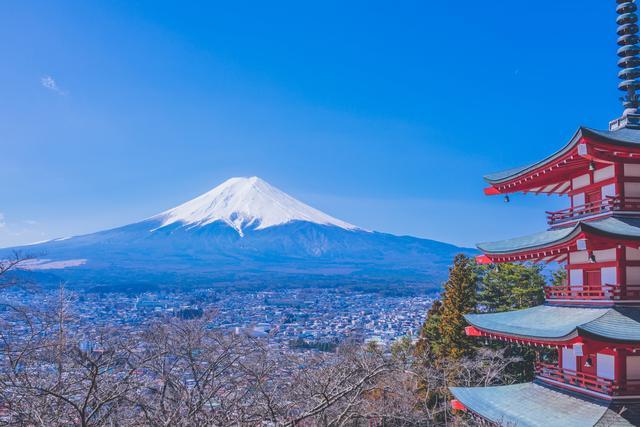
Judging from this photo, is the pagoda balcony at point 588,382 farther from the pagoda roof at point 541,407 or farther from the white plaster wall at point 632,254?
the white plaster wall at point 632,254

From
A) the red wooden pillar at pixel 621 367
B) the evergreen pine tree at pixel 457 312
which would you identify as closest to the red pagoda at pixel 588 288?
the red wooden pillar at pixel 621 367

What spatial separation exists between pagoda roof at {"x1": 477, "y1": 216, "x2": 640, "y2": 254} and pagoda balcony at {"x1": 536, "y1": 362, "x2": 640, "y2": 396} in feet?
7.22

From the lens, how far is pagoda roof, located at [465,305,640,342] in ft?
24.0

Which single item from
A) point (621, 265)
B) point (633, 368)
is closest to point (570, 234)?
point (621, 265)

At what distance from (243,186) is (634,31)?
464 feet

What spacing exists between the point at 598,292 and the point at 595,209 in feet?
4.72

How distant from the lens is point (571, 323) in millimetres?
8250

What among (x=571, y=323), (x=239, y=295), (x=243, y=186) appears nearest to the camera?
(x=571, y=323)

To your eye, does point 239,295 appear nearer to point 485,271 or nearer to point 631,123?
point 485,271

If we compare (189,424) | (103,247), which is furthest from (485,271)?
(103,247)

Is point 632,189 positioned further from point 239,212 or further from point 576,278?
point 239,212

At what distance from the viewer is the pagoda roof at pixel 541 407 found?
743 cm

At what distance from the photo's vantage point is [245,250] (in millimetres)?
115875

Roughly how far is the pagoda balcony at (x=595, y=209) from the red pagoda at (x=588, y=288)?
16 millimetres
